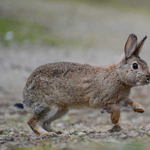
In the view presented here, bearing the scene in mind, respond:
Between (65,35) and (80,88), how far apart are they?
12.2 meters

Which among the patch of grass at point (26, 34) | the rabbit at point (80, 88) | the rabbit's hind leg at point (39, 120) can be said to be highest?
the patch of grass at point (26, 34)

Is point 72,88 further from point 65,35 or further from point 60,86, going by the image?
point 65,35

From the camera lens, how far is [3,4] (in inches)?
826

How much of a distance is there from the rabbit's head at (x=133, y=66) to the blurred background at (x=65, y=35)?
2225 millimetres

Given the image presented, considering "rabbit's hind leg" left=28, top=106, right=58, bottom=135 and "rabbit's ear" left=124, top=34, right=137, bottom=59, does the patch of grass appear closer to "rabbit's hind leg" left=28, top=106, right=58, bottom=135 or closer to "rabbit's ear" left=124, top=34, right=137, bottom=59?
"rabbit's hind leg" left=28, top=106, right=58, bottom=135

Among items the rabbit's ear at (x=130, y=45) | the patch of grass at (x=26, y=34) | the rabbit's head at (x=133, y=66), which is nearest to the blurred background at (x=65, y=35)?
the patch of grass at (x=26, y=34)

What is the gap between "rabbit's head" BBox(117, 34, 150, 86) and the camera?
19.4 feet

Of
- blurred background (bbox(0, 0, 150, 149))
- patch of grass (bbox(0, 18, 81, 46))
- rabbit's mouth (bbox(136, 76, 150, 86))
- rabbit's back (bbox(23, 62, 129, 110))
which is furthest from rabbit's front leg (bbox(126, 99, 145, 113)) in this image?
patch of grass (bbox(0, 18, 81, 46))

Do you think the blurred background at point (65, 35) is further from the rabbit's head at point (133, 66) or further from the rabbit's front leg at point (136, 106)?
the rabbit's head at point (133, 66)

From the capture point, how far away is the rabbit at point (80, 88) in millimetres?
6125

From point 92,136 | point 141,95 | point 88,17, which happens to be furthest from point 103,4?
point 92,136

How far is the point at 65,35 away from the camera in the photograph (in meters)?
18.2

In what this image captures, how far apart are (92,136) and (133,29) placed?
52.9 feet

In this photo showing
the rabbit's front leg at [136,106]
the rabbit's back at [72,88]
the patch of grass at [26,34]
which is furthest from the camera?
the patch of grass at [26,34]
